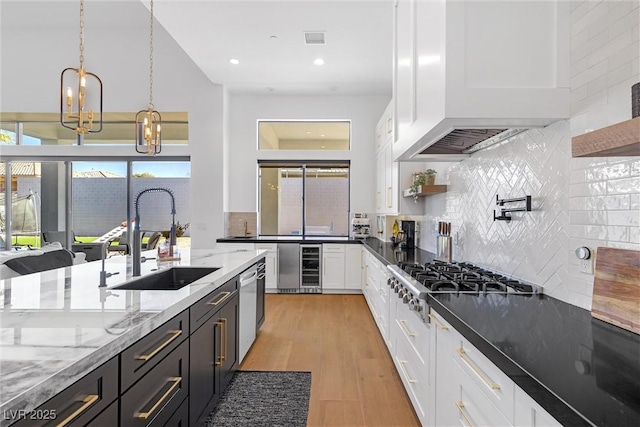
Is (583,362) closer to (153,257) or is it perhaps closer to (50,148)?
(153,257)

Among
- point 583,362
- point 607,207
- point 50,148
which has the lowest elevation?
point 583,362

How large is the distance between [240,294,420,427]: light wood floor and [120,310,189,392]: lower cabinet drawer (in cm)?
109

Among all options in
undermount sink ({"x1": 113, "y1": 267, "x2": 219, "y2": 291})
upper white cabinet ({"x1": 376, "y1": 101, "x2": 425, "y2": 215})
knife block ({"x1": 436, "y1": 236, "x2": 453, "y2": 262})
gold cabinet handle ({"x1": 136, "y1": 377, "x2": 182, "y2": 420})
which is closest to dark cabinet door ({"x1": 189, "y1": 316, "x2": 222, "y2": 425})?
gold cabinet handle ({"x1": 136, "y1": 377, "x2": 182, "y2": 420})

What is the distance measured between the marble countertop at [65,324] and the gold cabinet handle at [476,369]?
1181 millimetres

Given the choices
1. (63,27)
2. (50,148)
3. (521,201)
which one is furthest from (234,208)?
(521,201)

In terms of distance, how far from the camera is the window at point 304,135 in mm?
5984

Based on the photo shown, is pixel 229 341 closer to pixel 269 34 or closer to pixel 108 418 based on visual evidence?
pixel 108 418

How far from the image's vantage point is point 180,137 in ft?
19.3

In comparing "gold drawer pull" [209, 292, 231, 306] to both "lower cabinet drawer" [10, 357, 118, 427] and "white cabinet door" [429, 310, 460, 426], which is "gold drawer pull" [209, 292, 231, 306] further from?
"white cabinet door" [429, 310, 460, 426]

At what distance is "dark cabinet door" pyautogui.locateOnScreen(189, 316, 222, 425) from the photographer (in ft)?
5.77

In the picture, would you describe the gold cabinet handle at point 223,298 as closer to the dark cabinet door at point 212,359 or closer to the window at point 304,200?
the dark cabinet door at point 212,359

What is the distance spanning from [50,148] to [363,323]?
6.04 m

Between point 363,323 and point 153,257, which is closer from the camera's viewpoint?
point 153,257

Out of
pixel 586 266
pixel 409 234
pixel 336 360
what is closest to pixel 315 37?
pixel 409 234
